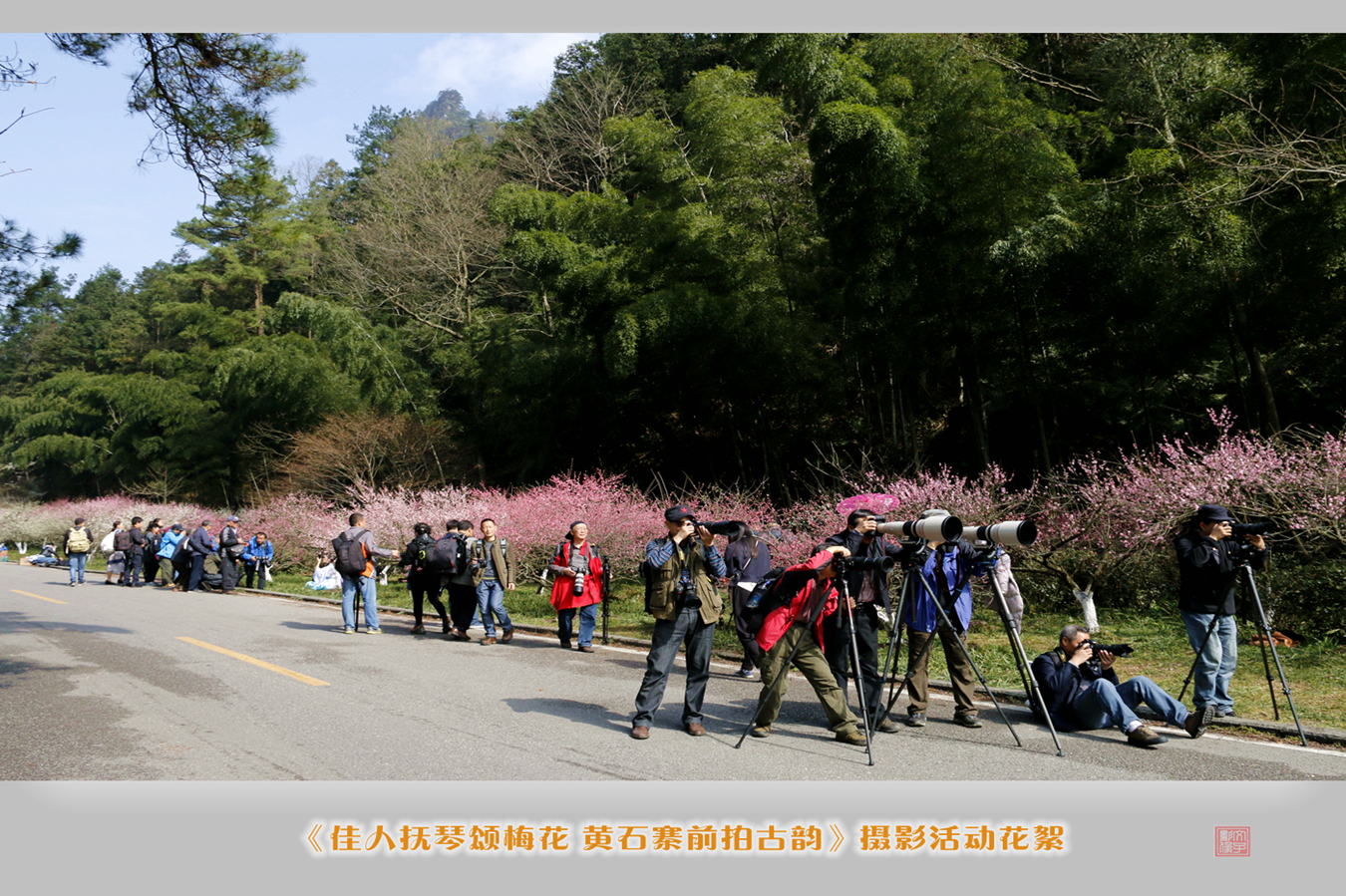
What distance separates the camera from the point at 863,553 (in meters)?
6.20

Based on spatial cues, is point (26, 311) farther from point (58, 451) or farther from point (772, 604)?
point (58, 451)

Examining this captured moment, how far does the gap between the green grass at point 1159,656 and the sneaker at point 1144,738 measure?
4.04 ft

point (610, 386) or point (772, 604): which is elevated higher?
point (610, 386)

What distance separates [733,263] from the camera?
1869cm

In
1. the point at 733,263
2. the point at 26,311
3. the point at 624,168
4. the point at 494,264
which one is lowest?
the point at 26,311

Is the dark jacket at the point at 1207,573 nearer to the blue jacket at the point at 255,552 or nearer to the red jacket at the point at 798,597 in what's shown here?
the red jacket at the point at 798,597

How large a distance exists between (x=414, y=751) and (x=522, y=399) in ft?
65.0

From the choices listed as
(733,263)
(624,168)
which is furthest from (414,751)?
(624,168)

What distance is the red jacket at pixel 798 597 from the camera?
6008 millimetres

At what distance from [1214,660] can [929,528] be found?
7.87ft

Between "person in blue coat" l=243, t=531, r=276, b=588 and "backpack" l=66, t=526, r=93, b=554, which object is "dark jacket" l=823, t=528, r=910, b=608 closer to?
"person in blue coat" l=243, t=531, r=276, b=588

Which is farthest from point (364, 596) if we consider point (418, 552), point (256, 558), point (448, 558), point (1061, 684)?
point (256, 558)

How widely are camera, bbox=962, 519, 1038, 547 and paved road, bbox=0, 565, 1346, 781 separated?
1.40 metres

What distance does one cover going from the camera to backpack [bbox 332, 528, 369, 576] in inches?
453
